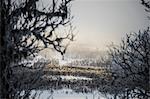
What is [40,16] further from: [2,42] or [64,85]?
[64,85]

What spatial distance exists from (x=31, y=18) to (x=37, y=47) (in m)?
0.84

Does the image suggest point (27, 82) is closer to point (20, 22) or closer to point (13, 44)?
point (20, 22)

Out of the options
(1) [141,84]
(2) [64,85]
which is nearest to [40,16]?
(1) [141,84]

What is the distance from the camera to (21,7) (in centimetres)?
747

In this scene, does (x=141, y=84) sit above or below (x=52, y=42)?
below

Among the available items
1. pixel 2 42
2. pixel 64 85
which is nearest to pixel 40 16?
pixel 2 42

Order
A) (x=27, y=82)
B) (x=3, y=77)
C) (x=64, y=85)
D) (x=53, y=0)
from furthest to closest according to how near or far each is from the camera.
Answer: (x=64, y=85), (x=27, y=82), (x=53, y=0), (x=3, y=77)

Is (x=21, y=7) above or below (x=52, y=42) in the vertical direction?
above

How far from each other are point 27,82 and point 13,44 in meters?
4.23

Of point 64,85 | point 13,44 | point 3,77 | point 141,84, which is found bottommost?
point 64,85

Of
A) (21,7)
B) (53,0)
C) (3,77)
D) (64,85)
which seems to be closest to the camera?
(3,77)

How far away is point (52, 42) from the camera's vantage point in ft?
26.1

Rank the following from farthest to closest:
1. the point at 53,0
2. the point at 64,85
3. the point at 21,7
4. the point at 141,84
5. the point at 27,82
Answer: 1. the point at 64,85
2. the point at 141,84
3. the point at 27,82
4. the point at 53,0
5. the point at 21,7

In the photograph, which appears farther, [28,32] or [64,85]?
[64,85]
